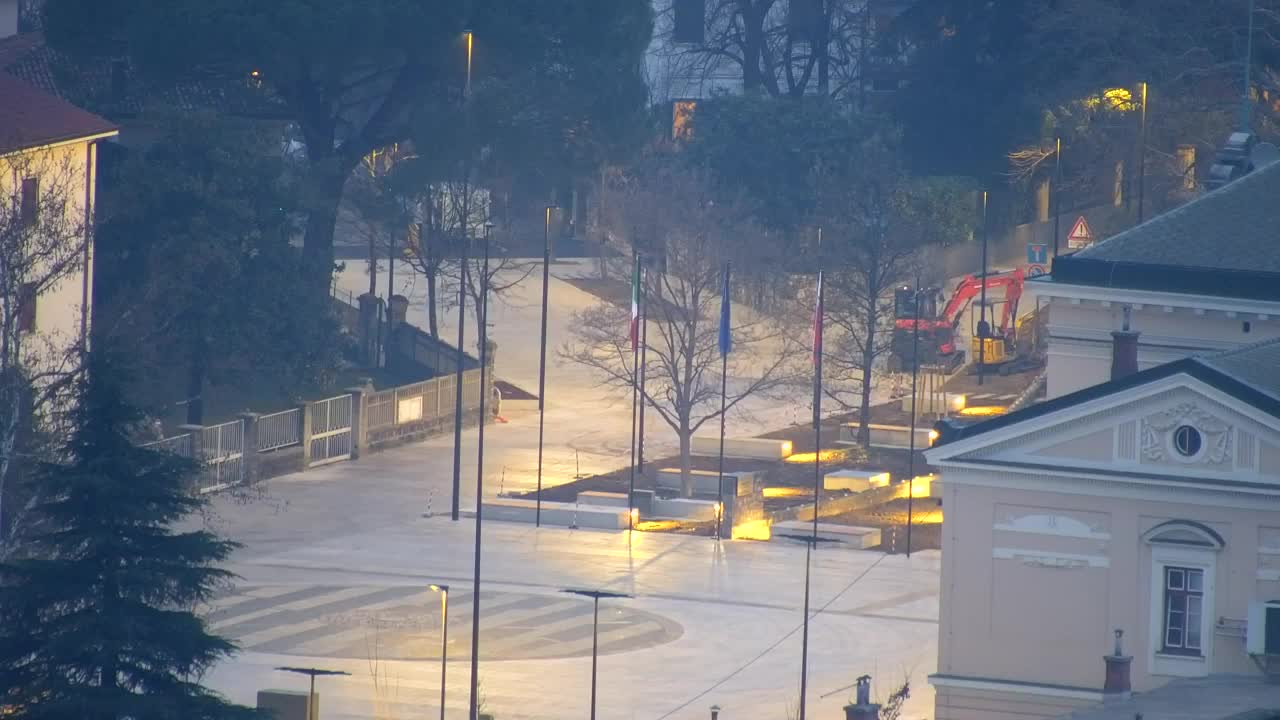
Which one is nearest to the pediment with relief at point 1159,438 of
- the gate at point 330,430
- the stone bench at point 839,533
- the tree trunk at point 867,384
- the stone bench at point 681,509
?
the stone bench at point 839,533

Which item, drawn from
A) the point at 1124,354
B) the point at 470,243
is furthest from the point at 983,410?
the point at 1124,354

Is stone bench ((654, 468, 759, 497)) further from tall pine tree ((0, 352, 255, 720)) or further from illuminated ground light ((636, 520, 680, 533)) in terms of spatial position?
tall pine tree ((0, 352, 255, 720))

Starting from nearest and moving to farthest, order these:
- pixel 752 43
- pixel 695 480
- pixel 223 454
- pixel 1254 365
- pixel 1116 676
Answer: pixel 1116 676
pixel 1254 365
pixel 223 454
pixel 695 480
pixel 752 43

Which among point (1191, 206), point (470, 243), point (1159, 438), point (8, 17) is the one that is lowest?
point (1159, 438)

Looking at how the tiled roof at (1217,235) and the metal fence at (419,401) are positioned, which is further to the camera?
the metal fence at (419,401)

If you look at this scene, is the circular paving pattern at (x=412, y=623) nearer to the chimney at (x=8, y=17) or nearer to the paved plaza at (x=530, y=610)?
the paved plaza at (x=530, y=610)

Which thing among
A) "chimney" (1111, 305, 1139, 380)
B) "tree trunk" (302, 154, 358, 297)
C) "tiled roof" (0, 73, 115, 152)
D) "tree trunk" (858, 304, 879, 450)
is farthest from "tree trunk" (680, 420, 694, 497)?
"chimney" (1111, 305, 1139, 380)

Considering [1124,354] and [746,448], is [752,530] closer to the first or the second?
[746,448]
